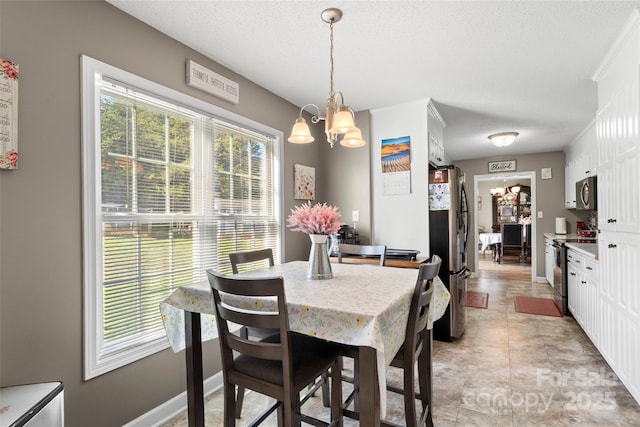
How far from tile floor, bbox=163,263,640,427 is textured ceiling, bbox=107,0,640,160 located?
2.37 meters

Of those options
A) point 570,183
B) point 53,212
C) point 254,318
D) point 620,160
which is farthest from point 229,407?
point 570,183

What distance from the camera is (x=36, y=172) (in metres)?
1.46

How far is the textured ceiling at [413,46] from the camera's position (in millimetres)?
1820

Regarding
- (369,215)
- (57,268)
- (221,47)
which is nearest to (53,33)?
(221,47)

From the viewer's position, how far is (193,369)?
1571mm

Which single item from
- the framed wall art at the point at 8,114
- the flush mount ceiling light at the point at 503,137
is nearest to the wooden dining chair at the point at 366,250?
the framed wall art at the point at 8,114

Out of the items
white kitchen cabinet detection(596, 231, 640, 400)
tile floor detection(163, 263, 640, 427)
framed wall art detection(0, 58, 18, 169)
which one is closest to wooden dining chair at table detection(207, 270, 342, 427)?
tile floor detection(163, 263, 640, 427)

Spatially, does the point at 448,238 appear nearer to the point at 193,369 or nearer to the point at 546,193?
the point at 193,369

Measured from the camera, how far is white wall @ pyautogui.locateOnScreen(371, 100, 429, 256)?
3.29 metres

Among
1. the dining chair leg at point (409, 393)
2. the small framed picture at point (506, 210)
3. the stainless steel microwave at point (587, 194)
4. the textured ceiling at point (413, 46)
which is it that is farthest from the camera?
the small framed picture at point (506, 210)

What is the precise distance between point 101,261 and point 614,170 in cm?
333

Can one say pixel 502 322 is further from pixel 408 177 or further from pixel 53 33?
pixel 53 33

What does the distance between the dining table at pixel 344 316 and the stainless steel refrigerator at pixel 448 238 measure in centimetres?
130

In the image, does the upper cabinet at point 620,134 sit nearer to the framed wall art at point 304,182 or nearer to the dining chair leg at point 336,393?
the dining chair leg at point 336,393
